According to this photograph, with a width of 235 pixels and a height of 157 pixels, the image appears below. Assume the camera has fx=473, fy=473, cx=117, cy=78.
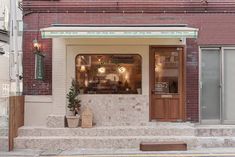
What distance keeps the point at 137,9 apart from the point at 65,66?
313 centimetres

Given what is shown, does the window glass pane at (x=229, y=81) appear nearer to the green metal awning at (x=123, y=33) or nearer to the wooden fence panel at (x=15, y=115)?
the green metal awning at (x=123, y=33)

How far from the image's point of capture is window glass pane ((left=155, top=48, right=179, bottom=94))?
16.2m

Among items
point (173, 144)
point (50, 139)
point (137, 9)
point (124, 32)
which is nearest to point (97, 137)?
point (50, 139)

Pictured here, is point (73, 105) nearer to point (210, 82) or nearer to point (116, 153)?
point (116, 153)

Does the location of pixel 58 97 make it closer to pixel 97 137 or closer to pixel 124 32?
pixel 97 137

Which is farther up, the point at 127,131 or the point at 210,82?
the point at 210,82

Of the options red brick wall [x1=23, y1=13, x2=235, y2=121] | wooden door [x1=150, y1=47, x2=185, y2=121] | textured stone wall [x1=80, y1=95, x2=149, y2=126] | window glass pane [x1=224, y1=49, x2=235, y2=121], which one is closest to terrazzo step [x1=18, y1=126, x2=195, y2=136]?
textured stone wall [x1=80, y1=95, x2=149, y2=126]

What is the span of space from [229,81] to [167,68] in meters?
2.20

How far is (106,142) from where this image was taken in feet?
47.8

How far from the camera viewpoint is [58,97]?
1573 centimetres

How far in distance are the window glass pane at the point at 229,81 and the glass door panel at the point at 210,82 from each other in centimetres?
24

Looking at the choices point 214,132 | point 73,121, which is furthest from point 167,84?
point 73,121

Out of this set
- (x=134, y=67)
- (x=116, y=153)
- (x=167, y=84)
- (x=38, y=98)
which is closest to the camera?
(x=116, y=153)

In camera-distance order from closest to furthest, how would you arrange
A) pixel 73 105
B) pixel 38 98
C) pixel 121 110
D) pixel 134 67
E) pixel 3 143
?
1. pixel 3 143
2. pixel 73 105
3. pixel 121 110
4. pixel 38 98
5. pixel 134 67
